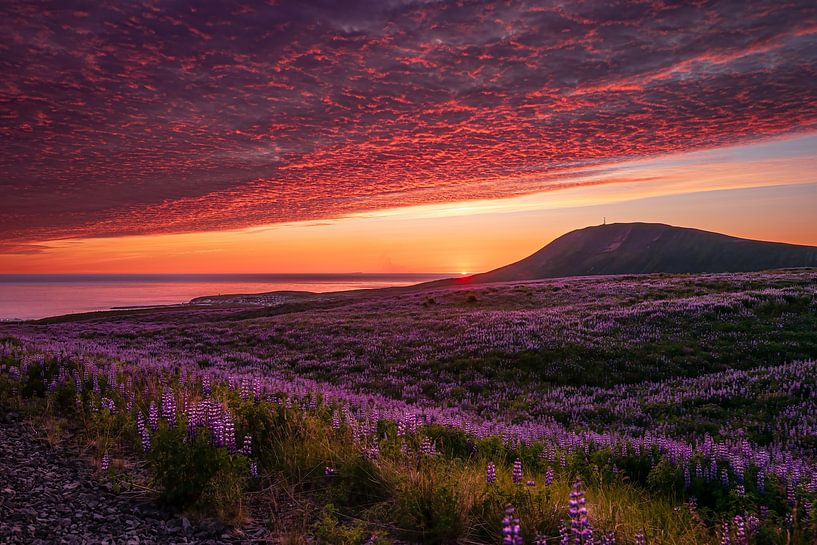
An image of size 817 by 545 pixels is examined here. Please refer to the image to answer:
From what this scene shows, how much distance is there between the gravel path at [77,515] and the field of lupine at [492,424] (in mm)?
298

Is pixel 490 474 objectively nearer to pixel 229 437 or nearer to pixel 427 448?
pixel 427 448

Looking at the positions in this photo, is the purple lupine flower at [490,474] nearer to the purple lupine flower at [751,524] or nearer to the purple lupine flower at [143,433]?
the purple lupine flower at [751,524]

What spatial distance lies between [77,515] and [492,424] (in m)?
9.50

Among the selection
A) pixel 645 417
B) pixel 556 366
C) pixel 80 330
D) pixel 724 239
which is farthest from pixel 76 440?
pixel 724 239

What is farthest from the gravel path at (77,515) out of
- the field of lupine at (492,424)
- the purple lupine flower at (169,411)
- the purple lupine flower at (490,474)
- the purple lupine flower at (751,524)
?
the purple lupine flower at (751,524)

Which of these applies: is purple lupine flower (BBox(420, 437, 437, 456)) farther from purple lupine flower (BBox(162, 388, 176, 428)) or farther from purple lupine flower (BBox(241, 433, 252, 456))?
purple lupine flower (BBox(162, 388, 176, 428))

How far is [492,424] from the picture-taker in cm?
1299

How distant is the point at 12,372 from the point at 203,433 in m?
8.57

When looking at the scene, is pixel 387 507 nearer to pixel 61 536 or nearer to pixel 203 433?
pixel 203 433

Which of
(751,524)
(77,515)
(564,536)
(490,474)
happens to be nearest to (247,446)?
(77,515)

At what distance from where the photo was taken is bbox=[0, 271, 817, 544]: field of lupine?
18.6ft

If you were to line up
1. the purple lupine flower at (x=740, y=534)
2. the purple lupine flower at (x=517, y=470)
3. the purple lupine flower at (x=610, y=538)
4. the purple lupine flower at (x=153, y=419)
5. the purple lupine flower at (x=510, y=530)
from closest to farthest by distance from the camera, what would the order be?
the purple lupine flower at (x=510, y=530), the purple lupine flower at (x=740, y=534), the purple lupine flower at (x=610, y=538), the purple lupine flower at (x=517, y=470), the purple lupine flower at (x=153, y=419)

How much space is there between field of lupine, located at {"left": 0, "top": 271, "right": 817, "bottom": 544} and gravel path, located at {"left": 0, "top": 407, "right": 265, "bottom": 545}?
0.30 metres

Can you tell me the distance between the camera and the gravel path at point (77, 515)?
514 cm
